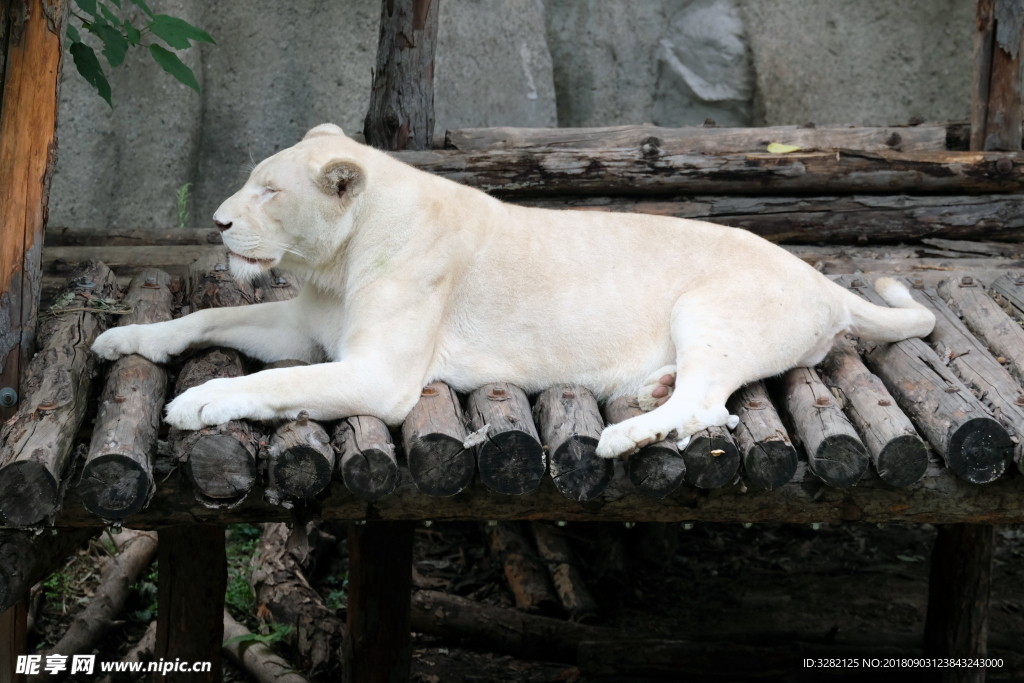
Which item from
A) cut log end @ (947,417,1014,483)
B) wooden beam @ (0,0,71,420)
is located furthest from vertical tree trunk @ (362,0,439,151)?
cut log end @ (947,417,1014,483)

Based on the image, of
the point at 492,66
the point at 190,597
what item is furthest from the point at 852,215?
the point at 190,597

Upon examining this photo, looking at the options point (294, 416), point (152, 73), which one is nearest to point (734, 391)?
point (294, 416)

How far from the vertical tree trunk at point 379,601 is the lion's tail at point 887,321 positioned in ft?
7.99

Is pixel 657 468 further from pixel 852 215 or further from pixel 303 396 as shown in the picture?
pixel 852 215

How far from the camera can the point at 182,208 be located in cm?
716

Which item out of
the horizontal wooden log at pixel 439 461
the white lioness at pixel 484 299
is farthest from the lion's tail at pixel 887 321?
the horizontal wooden log at pixel 439 461

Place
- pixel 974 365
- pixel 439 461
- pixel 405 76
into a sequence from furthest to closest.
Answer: pixel 405 76 < pixel 974 365 < pixel 439 461

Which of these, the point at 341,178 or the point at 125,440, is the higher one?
the point at 341,178

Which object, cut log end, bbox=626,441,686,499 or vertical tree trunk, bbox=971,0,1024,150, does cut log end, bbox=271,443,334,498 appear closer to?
cut log end, bbox=626,441,686,499

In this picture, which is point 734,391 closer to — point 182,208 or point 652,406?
point 652,406

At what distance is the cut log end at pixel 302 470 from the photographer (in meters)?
2.87

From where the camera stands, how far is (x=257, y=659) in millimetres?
5555

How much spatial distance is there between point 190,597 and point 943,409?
367 cm

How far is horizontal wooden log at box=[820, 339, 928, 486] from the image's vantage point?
3.07m
